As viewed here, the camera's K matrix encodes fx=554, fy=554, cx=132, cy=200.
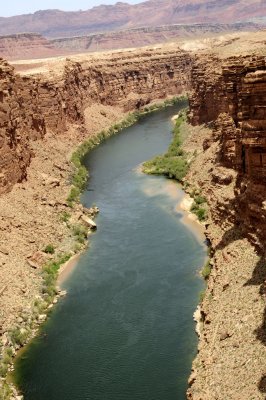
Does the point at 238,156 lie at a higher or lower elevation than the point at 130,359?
higher

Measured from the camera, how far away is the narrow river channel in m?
26.2

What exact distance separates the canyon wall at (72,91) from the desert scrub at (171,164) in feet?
42.6

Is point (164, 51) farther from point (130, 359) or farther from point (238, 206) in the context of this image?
point (130, 359)

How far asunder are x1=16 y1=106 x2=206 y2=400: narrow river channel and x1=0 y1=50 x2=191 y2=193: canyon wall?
9842mm

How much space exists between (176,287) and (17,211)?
14.7m

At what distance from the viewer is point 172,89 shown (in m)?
111

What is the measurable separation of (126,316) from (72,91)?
170 ft

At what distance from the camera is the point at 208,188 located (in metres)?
44.2

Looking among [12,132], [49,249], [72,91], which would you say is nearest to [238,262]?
[49,249]

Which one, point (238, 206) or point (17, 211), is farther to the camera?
point (17, 211)

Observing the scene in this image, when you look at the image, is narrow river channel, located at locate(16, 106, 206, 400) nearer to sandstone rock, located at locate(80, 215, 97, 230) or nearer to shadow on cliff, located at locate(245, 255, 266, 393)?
sandstone rock, located at locate(80, 215, 97, 230)

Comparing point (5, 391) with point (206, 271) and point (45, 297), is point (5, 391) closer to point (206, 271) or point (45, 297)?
point (45, 297)

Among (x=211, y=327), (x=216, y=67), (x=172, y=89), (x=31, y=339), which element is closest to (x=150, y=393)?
(x=211, y=327)

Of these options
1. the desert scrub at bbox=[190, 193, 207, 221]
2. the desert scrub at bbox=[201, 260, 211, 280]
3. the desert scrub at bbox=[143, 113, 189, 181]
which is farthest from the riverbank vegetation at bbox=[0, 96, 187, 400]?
the desert scrub at bbox=[201, 260, 211, 280]
